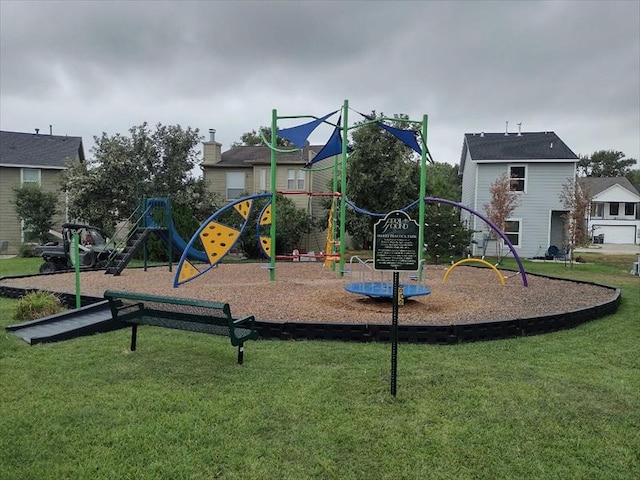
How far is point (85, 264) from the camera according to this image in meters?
15.6

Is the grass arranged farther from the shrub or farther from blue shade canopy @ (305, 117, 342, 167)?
blue shade canopy @ (305, 117, 342, 167)

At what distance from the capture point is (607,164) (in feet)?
255

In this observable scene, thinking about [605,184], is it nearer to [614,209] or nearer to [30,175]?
[614,209]

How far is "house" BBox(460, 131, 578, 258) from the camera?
24547 millimetres

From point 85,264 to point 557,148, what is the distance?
868 inches

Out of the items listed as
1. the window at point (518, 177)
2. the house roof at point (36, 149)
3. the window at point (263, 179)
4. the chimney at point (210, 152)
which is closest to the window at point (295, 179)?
the window at point (263, 179)

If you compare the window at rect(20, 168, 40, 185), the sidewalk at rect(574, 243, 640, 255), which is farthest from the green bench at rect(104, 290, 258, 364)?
the sidewalk at rect(574, 243, 640, 255)

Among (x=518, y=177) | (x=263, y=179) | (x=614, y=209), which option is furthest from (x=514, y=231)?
(x=614, y=209)

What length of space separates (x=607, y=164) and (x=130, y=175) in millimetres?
78377

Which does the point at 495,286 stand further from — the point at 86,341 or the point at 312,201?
the point at 312,201

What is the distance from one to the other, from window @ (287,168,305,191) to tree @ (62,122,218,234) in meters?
6.19

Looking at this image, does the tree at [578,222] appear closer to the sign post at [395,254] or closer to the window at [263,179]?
the window at [263,179]

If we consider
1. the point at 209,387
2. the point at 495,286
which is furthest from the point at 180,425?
the point at 495,286

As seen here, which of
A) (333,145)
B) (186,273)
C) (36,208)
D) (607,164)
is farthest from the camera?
(607,164)
